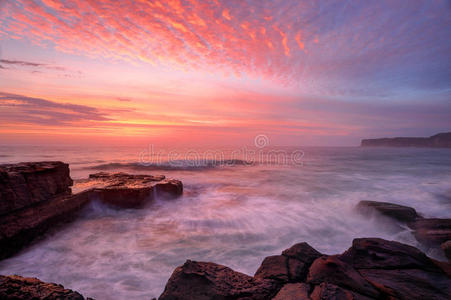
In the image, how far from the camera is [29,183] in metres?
5.04

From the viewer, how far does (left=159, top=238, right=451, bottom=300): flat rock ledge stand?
265cm

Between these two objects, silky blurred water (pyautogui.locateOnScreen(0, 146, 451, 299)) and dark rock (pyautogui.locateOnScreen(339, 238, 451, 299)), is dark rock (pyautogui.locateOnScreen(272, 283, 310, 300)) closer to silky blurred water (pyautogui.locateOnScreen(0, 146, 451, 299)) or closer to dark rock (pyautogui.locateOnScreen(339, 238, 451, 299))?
dark rock (pyautogui.locateOnScreen(339, 238, 451, 299))

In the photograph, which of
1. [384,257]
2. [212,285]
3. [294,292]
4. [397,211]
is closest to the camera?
[294,292]

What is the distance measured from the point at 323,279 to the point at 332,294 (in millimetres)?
437

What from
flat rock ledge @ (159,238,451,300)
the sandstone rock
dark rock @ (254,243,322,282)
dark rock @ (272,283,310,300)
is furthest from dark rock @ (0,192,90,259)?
dark rock @ (272,283,310,300)

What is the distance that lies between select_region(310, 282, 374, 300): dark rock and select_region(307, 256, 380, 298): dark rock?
0.19 metres

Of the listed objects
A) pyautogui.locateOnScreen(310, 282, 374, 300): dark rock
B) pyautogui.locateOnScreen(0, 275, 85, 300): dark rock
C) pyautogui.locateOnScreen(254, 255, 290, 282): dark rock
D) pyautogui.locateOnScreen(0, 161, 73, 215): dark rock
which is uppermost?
pyautogui.locateOnScreen(0, 161, 73, 215): dark rock

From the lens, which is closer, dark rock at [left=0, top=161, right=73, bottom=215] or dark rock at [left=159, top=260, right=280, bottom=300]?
dark rock at [left=159, top=260, right=280, bottom=300]

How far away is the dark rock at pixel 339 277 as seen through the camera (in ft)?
8.89

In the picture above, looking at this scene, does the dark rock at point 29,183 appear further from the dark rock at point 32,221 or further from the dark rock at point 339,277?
the dark rock at point 339,277

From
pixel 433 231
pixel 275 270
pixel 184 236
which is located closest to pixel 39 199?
pixel 184 236

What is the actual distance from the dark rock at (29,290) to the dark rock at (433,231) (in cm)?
692

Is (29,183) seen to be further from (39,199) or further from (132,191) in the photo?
(132,191)

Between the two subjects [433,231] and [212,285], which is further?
[433,231]
